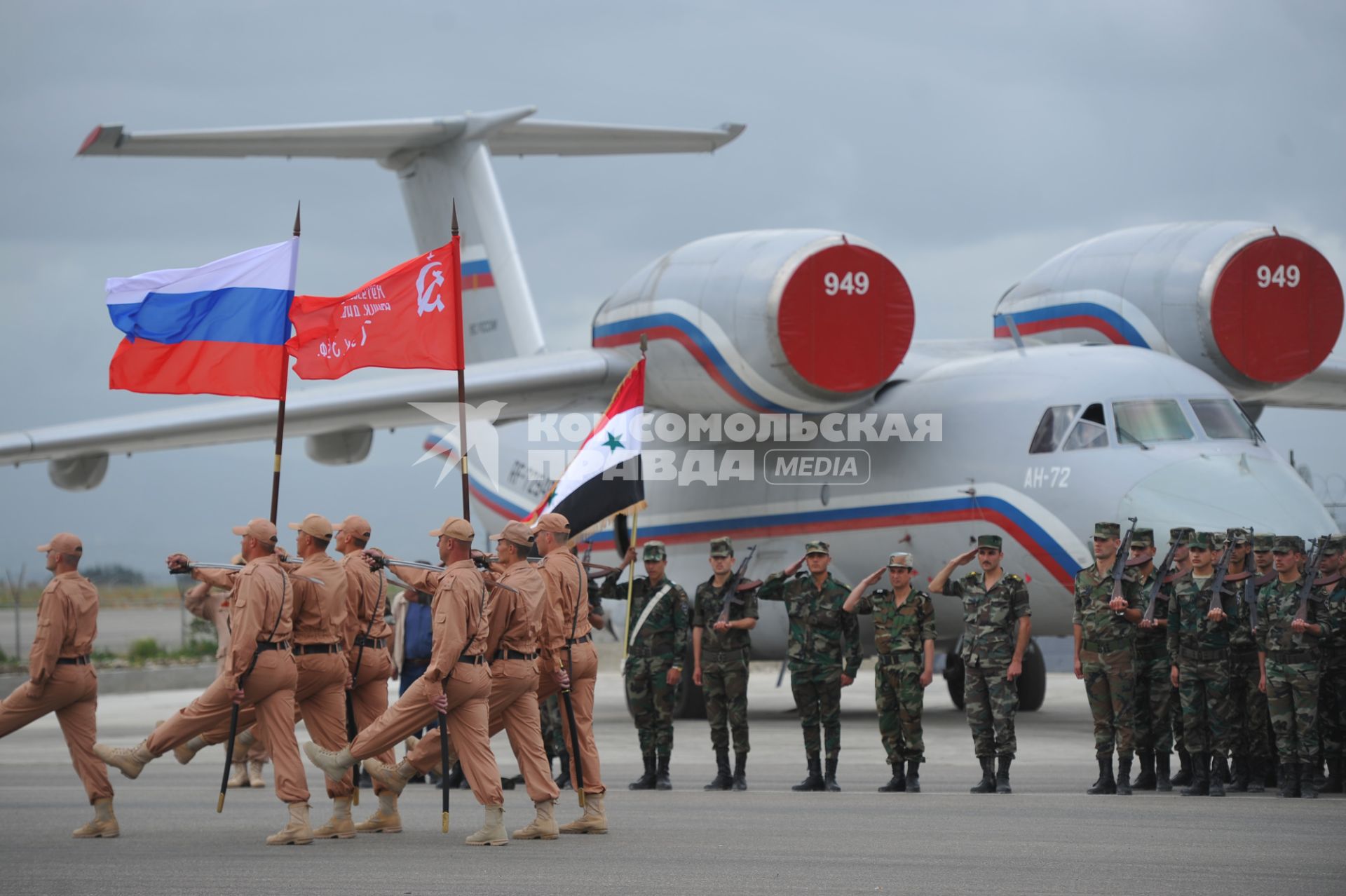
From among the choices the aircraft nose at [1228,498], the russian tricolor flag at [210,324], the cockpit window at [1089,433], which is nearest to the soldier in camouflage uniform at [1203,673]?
the aircraft nose at [1228,498]

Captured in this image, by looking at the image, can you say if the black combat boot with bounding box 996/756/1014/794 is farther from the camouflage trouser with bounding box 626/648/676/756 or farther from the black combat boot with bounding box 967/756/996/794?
the camouflage trouser with bounding box 626/648/676/756

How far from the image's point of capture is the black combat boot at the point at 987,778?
31.6 ft

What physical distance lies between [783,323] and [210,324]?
539 centimetres

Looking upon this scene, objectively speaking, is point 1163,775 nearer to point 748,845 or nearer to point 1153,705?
point 1153,705

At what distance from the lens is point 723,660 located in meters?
10.6

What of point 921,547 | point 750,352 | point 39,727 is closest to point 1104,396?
point 921,547

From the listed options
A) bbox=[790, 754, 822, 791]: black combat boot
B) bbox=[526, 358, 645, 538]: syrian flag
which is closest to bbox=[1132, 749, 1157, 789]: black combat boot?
bbox=[790, 754, 822, 791]: black combat boot

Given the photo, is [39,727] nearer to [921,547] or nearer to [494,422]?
[494,422]

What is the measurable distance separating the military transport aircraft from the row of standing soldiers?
196 cm

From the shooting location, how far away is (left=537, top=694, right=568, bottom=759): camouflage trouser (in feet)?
35.8

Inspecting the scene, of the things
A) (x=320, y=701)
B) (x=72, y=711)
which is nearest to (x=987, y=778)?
(x=320, y=701)

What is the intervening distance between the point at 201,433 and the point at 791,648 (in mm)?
7993

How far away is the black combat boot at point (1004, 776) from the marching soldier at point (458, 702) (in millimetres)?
3299

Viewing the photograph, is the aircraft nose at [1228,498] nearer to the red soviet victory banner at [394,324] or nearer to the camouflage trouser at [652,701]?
the camouflage trouser at [652,701]
